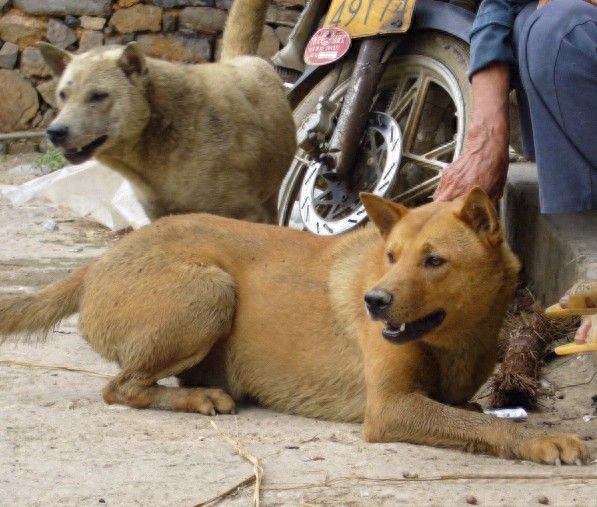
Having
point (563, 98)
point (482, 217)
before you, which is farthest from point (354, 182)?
point (482, 217)

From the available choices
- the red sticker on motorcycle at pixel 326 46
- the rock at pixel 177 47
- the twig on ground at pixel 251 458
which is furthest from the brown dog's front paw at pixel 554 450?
the rock at pixel 177 47

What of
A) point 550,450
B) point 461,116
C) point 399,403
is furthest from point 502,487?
point 461,116

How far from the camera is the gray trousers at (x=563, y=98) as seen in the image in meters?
4.51

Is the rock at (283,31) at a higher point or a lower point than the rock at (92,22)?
higher

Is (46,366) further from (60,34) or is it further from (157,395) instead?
(60,34)

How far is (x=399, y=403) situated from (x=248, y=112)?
117 inches

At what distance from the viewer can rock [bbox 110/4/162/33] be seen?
36.3 ft

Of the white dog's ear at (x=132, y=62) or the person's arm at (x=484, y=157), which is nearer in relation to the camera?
the person's arm at (x=484, y=157)

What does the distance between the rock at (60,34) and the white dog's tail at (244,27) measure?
13.2ft

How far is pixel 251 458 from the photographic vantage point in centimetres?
361

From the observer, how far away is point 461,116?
5.96 meters

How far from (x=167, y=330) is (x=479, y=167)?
1341mm

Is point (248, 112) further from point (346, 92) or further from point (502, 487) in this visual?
point (502, 487)

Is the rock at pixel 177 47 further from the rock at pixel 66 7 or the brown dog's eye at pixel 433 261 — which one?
the brown dog's eye at pixel 433 261
